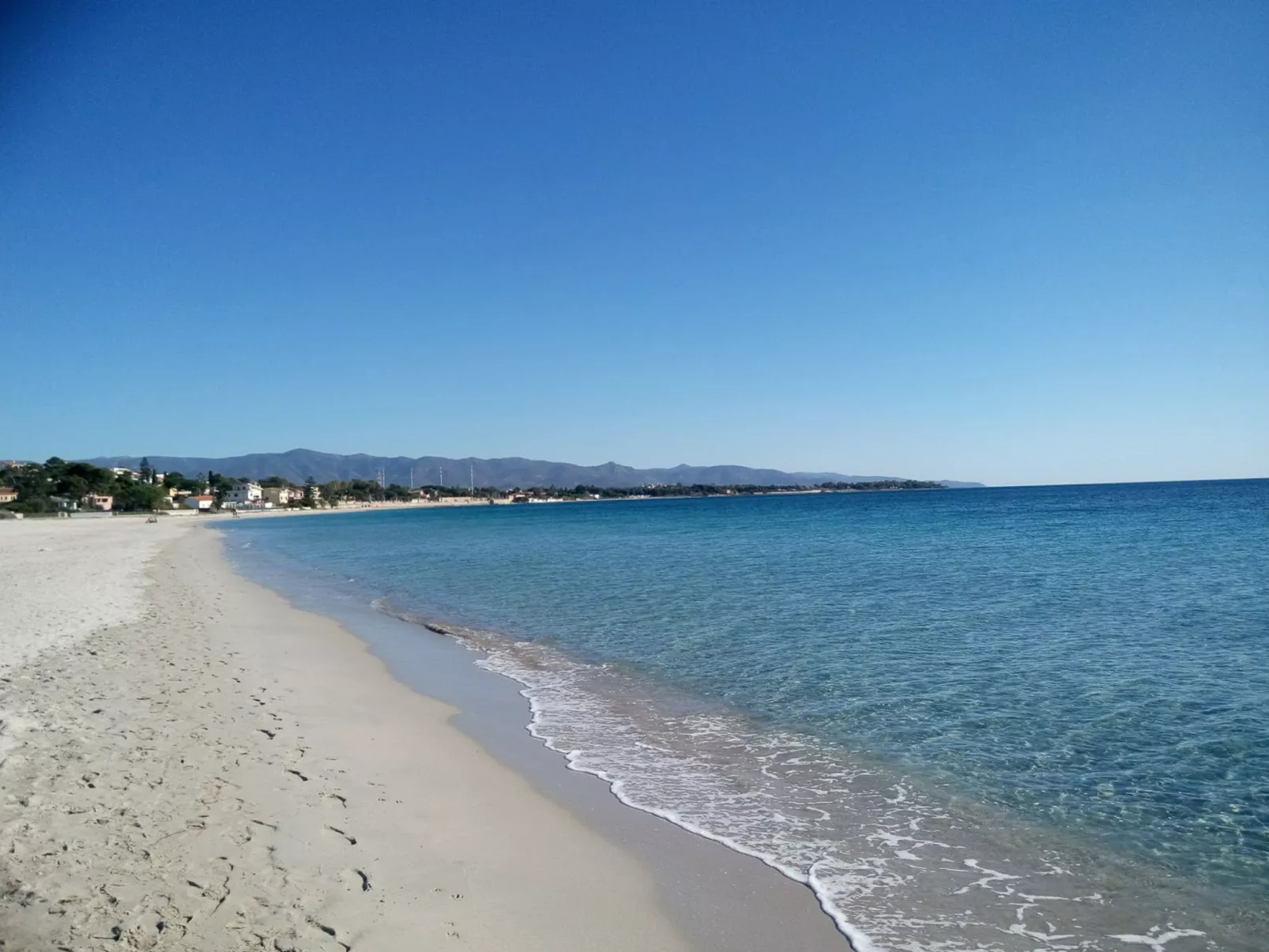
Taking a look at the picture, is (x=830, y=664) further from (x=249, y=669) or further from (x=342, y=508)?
(x=342, y=508)

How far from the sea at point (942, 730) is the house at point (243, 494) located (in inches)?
6452

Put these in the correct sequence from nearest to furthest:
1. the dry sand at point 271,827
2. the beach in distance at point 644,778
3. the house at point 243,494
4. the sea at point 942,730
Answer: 1. the dry sand at point 271,827
2. the beach in distance at point 644,778
3. the sea at point 942,730
4. the house at point 243,494

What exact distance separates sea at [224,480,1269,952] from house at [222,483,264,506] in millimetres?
163882

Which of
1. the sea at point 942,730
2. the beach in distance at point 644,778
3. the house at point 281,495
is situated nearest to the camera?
the beach in distance at point 644,778

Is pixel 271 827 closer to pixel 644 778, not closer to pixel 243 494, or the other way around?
pixel 644 778

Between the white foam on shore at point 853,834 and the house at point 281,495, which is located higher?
the house at point 281,495

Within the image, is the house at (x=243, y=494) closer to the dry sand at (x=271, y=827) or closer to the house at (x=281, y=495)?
the house at (x=281, y=495)

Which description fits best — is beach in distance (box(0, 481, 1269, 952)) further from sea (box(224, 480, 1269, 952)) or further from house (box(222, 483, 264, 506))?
house (box(222, 483, 264, 506))

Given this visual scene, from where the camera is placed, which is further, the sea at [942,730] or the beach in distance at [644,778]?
the sea at [942,730]

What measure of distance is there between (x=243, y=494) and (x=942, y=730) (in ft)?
645

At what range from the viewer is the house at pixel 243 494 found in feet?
553

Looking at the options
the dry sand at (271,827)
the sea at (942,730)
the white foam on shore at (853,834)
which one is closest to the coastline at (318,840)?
the dry sand at (271,827)

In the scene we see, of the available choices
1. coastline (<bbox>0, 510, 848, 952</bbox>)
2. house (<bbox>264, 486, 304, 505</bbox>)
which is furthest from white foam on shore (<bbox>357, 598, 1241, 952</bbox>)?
house (<bbox>264, 486, 304, 505</bbox>)

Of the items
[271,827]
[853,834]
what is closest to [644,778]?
[853,834]
